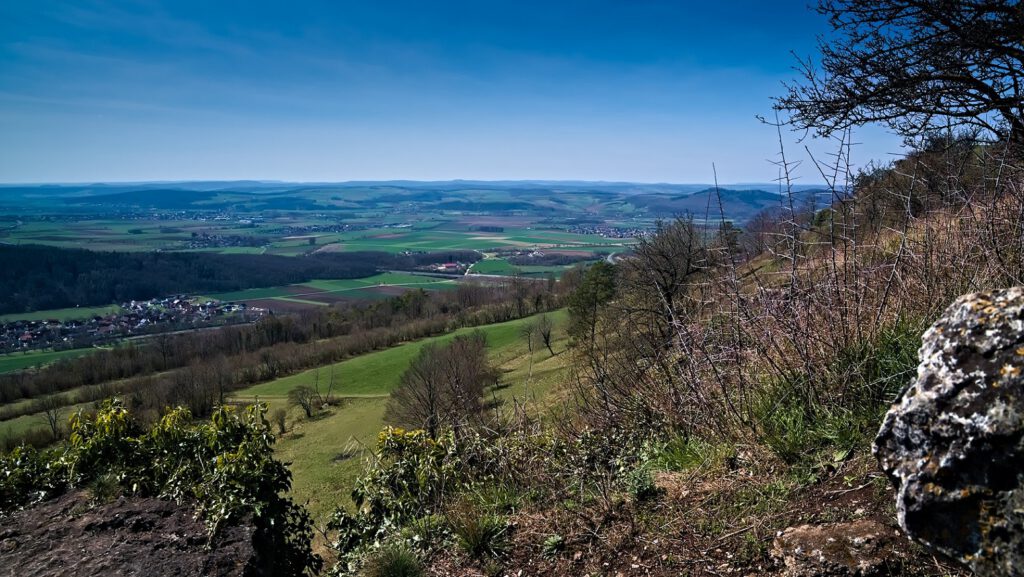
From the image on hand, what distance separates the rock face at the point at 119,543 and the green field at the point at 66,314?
10770 centimetres

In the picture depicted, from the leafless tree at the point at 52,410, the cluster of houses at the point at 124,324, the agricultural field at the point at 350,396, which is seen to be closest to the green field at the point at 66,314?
the cluster of houses at the point at 124,324

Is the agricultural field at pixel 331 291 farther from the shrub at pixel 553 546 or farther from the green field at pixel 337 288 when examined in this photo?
the shrub at pixel 553 546

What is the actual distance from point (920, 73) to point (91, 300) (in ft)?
430

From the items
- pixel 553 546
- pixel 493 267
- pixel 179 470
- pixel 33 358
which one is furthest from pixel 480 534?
pixel 493 267

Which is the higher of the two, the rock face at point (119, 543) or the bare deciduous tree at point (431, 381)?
the rock face at point (119, 543)

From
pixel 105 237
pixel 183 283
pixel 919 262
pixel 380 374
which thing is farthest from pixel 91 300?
pixel 919 262

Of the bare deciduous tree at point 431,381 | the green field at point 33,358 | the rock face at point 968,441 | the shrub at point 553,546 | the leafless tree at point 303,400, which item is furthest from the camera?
the green field at point 33,358

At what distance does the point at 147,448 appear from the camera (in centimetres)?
624

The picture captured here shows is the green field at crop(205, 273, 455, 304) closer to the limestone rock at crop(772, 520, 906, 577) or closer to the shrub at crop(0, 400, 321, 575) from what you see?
the shrub at crop(0, 400, 321, 575)

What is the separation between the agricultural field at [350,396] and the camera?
27.0 meters

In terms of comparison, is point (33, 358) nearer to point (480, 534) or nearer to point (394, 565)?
point (394, 565)

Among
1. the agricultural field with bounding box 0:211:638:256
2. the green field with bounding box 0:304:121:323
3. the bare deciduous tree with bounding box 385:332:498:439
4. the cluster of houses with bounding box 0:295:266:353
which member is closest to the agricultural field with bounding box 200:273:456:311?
the cluster of houses with bounding box 0:295:266:353

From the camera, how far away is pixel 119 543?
485 cm

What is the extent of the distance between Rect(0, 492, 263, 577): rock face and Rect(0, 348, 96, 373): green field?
251 ft
